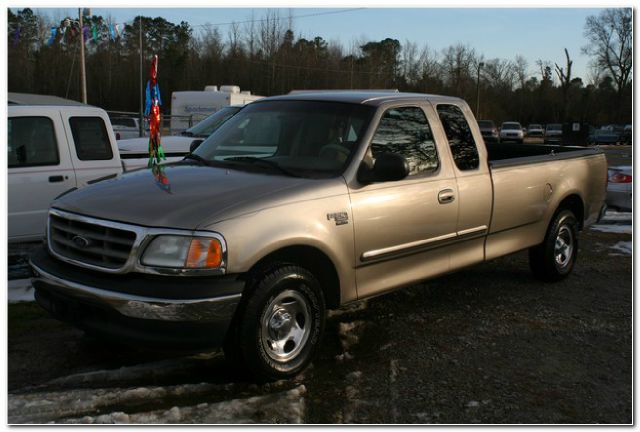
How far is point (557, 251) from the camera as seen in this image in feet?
21.4

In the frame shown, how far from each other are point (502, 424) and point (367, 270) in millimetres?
1336

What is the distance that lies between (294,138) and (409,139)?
882 millimetres

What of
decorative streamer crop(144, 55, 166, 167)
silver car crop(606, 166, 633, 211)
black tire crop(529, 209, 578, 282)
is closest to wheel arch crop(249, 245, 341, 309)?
black tire crop(529, 209, 578, 282)

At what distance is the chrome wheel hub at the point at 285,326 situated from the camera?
3.82 metres

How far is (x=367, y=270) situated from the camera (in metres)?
4.35

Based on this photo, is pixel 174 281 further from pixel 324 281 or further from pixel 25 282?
pixel 25 282

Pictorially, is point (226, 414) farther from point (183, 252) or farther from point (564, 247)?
point (564, 247)

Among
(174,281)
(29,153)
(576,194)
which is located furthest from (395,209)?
(29,153)

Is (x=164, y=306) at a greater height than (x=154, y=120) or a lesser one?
lesser

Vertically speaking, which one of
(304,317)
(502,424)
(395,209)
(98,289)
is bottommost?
(502,424)

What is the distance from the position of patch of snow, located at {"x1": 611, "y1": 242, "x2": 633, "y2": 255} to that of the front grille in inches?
266

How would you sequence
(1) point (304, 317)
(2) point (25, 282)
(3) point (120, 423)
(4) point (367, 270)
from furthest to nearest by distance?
(2) point (25, 282) < (4) point (367, 270) < (1) point (304, 317) < (3) point (120, 423)

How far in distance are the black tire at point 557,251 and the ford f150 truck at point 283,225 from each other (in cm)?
61

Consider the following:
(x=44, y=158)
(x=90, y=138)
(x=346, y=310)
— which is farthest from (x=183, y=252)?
(x=90, y=138)
